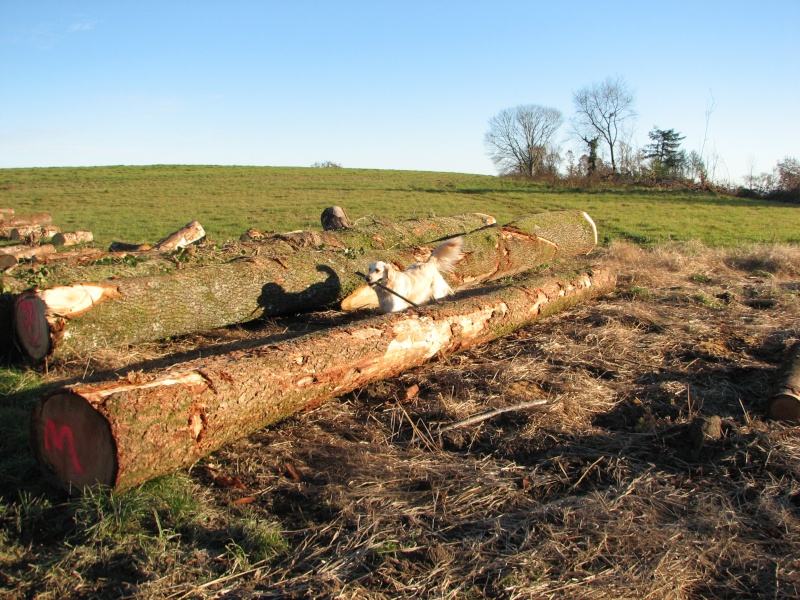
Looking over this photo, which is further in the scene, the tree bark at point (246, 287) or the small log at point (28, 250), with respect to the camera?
the small log at point (28, 250)

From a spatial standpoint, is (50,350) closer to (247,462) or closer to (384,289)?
(247,462)

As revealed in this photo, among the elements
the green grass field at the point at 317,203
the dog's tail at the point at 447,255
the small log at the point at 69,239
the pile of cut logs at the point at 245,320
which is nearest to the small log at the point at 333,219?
the pile of cut logs at the point at 245,320

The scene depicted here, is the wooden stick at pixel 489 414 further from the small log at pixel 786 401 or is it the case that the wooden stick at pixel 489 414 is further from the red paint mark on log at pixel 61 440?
the red paint mark on log at pixel 61 440

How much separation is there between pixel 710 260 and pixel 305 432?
9786mm

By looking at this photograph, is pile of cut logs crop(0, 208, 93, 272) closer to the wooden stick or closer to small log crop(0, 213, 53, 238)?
small log crop(0, 213, 53, 238)

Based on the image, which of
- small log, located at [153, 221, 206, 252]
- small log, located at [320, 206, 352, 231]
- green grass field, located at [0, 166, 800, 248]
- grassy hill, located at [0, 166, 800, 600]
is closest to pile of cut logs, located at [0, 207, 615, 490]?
grassy hill, located at [0, 166, 800, 600]

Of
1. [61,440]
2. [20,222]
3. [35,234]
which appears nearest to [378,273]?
[61,440]

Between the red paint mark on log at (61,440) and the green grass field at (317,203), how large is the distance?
12920 millimetres

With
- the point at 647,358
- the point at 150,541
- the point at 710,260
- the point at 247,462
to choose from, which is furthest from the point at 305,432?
the point at 710,260

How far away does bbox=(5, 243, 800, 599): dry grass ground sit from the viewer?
2.81 meters

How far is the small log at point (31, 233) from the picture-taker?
15.9m

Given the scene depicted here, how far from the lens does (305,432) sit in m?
4.52

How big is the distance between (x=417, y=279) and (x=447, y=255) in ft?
3.64

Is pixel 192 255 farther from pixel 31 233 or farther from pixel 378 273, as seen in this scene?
pixel 31 233
